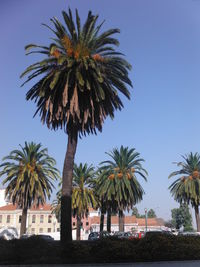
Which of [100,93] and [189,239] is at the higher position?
[100,93]

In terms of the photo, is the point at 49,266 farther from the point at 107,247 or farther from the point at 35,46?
the point at 35,46

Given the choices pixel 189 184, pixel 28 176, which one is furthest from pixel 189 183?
pixel 28 176

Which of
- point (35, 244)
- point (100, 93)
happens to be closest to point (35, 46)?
point (100, 93)

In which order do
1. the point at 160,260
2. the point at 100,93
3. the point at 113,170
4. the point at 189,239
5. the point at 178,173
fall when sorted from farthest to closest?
the point at 178,173, the point at 113,170, the point at 100,93, the point at 189,239, the point at 160,260

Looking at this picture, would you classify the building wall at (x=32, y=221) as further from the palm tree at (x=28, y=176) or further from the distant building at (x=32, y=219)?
the palm tree at (x=28, y=176)

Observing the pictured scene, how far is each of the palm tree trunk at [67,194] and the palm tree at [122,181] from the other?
22305 millimetres

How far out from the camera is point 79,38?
23.7 m

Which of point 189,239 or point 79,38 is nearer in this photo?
point 189,239

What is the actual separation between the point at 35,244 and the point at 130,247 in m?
5.33

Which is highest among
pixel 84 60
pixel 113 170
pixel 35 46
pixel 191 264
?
pixel 35 46

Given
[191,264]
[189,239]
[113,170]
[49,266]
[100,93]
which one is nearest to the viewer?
[49,266]

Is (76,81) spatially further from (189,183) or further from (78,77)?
(189,183)

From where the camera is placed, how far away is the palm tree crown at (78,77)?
22922 millimetres

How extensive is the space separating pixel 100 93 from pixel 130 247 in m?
10.2
